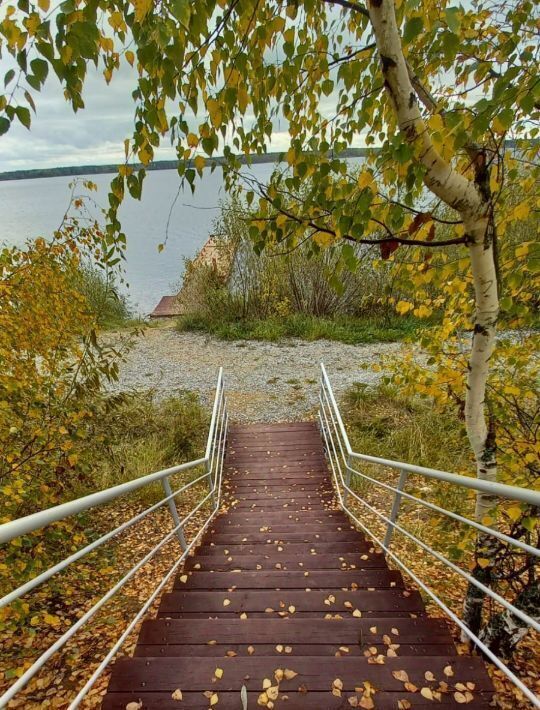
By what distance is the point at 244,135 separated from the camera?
5.16ft

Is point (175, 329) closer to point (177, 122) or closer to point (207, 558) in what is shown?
point (207, 558)

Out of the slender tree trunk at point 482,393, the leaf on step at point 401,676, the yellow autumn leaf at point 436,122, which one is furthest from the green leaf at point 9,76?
the leaf on step at point 401,676

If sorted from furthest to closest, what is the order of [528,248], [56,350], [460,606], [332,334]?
[332,334]
[56,350]
[460,606]
[528,248]

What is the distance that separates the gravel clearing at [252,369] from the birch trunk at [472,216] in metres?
4.89

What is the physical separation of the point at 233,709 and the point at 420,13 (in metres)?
2.77

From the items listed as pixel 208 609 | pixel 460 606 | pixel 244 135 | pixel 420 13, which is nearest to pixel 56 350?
pixel 208 609

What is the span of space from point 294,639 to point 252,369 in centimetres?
704

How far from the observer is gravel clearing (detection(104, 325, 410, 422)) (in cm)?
756

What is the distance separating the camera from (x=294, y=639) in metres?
1.92

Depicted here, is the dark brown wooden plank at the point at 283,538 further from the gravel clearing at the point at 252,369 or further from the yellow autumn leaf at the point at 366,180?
the gravel clearing at the point at 252,369

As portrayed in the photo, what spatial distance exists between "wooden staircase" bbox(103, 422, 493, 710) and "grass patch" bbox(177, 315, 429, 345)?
288 inches

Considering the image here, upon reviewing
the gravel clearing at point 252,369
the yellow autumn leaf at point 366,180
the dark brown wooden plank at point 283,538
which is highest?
the yellow autumn leaf at point 366,180

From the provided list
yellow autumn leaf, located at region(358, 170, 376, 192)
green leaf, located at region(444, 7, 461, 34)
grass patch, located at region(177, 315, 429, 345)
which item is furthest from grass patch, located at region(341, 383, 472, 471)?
green leaf, located at region(444, 7, 461, 34)

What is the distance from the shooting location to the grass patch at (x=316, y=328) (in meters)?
10.2
